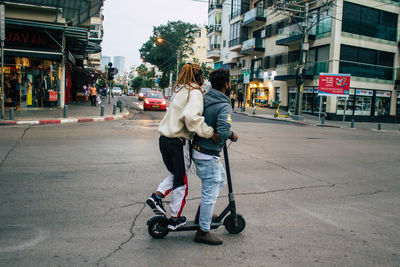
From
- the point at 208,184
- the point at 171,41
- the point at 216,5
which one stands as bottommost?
the point at 208,184

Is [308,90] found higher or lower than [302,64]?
lower

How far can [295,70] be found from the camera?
97.5 feet

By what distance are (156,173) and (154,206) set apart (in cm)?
278

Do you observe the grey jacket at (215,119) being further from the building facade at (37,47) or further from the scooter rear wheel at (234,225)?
the building facade at (37,47)

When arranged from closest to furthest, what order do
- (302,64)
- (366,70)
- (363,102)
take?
(302,64), (366,70), (363,102)

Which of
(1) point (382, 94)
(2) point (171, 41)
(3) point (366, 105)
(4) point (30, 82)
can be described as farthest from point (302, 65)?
(2) point (171, 41)

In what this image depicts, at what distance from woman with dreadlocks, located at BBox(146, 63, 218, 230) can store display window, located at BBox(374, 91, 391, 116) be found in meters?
31.0

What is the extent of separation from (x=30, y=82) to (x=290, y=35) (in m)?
22.9

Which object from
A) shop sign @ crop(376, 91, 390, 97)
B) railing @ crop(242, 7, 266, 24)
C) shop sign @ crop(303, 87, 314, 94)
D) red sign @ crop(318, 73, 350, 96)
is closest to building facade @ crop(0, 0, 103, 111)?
red sign @ crop(318, 73, 350, 96)

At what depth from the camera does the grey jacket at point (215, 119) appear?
3.17 m

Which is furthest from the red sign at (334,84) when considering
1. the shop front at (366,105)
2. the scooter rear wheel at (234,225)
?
the scooter rear wheel at (234,225)

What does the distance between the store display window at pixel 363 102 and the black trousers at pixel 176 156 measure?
94.2 feet

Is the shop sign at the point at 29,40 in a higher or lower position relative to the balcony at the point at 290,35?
lower

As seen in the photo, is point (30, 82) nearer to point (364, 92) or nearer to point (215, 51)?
point (364, 92)
